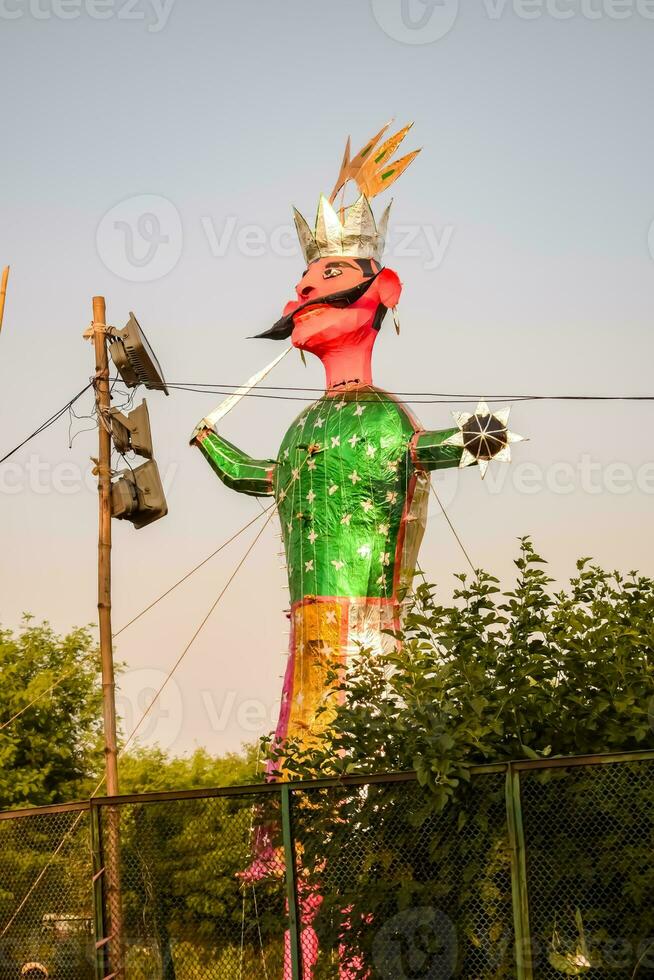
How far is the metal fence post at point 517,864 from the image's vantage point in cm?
754

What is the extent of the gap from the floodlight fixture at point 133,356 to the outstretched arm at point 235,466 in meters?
2.53

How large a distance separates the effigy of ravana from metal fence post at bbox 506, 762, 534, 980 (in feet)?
17.0

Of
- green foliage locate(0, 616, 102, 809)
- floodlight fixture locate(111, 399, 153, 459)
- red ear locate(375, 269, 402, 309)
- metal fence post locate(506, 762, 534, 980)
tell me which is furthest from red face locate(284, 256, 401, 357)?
green foliage locate(0, 616, 102, 809)

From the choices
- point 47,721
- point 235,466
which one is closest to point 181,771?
point 47,721

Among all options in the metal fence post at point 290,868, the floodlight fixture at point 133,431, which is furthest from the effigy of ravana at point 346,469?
the metal fence post at point 290,868

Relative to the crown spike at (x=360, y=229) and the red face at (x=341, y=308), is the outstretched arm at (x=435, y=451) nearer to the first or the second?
the red face at (x=341, y=308)

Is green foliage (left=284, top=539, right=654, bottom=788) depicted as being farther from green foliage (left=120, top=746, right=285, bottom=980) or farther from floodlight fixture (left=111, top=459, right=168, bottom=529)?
floodlight fixture (left=111, top=459, right=168, bottom=529)

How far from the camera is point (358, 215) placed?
1440 cm

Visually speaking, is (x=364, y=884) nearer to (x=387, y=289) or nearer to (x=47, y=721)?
(x=387, y=289)

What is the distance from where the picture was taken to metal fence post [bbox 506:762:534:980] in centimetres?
754

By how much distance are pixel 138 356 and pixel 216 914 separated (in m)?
5.14

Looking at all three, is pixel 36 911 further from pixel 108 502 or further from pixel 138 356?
pixel 138 356

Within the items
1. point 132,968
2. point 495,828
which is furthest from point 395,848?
point 132,968

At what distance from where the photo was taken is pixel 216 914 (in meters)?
8.48
